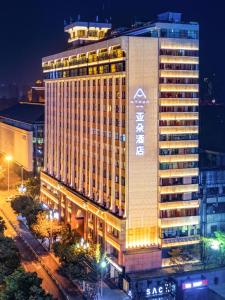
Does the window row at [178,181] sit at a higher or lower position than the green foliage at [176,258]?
higher

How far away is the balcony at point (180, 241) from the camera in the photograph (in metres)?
56.6

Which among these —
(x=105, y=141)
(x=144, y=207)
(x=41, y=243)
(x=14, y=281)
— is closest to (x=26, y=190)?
(x=41, y=243)

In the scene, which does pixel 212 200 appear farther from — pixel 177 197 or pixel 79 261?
pixel 79 261

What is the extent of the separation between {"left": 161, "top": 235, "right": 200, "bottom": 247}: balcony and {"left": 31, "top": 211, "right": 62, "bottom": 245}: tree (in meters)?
16.0

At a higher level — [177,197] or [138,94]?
[138,94]

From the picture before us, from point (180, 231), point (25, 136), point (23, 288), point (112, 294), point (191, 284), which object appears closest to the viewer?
point (23, 288)

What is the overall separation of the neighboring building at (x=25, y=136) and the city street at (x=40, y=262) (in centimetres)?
2491

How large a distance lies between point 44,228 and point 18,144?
51.8m

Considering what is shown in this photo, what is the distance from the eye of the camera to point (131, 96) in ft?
182

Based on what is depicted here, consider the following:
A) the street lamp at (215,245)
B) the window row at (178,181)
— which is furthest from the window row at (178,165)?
the street lamp at (215,245)

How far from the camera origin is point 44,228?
2638 inches

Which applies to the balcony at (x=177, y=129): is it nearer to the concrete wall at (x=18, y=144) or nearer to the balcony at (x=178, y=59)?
the balcony at (x=178, y=59)

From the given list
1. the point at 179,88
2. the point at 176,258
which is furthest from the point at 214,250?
the point at 179,88

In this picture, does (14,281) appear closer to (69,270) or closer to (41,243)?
(69,270)
